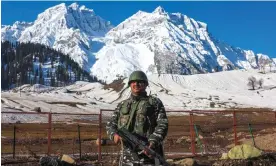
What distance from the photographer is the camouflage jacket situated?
4.71 m

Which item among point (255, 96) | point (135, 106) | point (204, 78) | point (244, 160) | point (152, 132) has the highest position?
point (204, 78)

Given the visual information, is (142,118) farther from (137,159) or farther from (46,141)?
(46,141)

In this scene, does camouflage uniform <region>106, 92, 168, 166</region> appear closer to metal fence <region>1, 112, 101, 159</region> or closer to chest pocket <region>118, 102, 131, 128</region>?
chest pocket <region>118, 102, 131, 128</region>

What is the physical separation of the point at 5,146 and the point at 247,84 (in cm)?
15082

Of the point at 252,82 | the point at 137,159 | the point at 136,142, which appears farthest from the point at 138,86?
the point at 252,82

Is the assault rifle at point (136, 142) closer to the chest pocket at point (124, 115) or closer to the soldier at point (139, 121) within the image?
the soldier at point (139, 121)

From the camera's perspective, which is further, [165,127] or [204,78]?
[204,78]

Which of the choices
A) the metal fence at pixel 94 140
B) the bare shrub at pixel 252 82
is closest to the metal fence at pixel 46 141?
the metal fence at pixel 94 140

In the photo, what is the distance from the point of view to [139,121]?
4.75 metres

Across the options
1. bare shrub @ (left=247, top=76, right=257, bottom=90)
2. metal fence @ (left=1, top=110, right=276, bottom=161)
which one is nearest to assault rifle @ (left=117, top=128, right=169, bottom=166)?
metal fence @ (left=1, top=110, right=276, bottom=161)

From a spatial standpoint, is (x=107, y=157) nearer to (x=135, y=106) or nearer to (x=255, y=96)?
(x=135, y=106)

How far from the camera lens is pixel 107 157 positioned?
1446 cm

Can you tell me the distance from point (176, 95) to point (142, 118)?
11825 centimetres

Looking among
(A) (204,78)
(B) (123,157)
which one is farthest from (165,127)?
(A) (204,78)
